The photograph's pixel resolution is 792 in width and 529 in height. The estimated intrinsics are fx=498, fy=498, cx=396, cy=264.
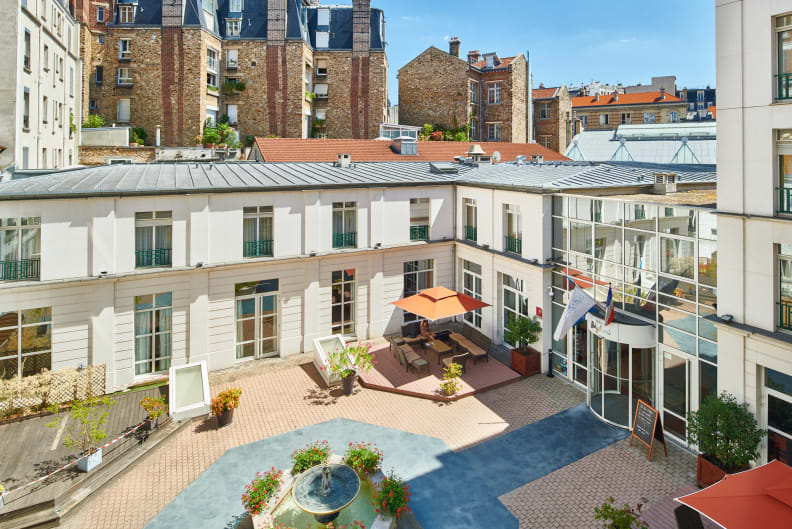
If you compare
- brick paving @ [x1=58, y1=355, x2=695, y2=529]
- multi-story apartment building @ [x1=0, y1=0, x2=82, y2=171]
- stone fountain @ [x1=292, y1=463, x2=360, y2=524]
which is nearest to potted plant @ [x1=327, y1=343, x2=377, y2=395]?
brick paving @ [x1=58, y1=355, x2=695, y2=529]

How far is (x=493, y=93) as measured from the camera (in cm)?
4441

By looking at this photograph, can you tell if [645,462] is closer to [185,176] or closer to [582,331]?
[582,331]

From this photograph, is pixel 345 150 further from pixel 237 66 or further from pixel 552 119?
pixel 552 119

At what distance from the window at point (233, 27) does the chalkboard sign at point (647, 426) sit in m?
39.8

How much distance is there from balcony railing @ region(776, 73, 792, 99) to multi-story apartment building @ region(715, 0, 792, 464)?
2 centimetres

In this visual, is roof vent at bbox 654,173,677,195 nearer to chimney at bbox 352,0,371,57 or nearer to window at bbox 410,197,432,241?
window at bbox 410,197,432,241

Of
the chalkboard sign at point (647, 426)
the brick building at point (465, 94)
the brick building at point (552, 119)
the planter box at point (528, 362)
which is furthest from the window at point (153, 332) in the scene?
the brick building at point (552, 119)

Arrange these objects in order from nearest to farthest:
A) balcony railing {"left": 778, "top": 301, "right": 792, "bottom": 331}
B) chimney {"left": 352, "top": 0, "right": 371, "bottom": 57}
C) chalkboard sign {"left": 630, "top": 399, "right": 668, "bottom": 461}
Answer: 1. balcony railing {"left": 778, "top": 301, "right": 792, "bottom": 331}
2. chalkboard sign {"left": 630, "top": 399, "right": 668, "bottom": 461}
3. chimney {"left": 352, "top": 0, "right": 371, "bottom": 57}

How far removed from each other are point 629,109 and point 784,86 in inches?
2129

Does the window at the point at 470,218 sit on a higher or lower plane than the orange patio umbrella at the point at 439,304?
higher

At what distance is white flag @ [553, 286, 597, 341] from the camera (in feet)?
38.9

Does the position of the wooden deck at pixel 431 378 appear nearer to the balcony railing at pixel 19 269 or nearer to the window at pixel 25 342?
the window at pixel 25 342

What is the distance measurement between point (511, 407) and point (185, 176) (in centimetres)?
1230

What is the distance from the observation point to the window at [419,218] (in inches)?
733
